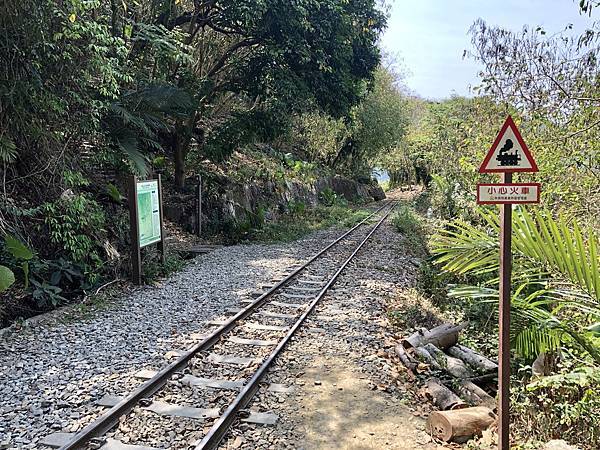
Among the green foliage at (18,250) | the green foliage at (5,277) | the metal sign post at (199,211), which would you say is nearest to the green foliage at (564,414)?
the green foliage at (5,277)

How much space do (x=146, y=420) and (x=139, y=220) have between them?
17.5ft

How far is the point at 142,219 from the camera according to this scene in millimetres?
9039

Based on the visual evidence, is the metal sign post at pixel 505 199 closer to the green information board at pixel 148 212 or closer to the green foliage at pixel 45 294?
the green foliage at pixel 45 294

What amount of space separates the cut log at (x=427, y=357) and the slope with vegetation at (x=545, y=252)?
0.77 metres

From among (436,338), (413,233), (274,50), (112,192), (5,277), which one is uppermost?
(274,50)

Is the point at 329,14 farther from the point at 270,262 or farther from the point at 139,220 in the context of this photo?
the point at 139,220

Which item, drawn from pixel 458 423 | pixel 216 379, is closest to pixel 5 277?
pixel 216 379

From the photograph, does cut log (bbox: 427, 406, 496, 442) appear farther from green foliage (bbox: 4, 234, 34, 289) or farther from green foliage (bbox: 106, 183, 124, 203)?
green foliage (bbox: 106, 183, 124, 203)

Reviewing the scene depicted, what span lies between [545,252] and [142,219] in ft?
23.8

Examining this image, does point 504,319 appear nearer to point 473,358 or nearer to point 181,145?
point 473,358

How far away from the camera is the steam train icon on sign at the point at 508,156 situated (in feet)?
11.2

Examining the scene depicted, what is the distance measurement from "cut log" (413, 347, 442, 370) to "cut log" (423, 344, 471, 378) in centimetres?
3

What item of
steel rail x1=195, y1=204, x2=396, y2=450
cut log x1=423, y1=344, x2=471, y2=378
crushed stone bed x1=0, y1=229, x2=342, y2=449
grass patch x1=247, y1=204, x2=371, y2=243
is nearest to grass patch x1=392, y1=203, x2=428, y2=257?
grass patch x1=247, y1=204, x2=371, y2=243

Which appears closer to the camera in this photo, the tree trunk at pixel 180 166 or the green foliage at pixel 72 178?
the green foliage at pixel 72 178
